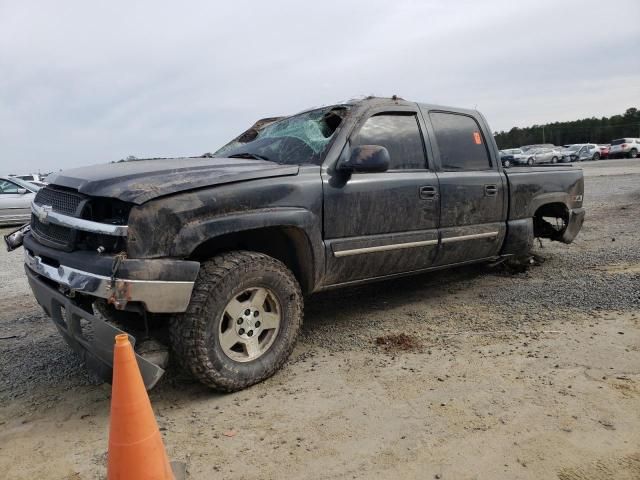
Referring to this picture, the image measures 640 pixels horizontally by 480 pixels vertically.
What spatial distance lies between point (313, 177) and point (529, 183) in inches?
109

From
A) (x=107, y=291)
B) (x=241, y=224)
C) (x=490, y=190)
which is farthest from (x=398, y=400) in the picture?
(x=490, y=190)

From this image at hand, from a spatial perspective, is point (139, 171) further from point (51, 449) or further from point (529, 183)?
point (529, 183)

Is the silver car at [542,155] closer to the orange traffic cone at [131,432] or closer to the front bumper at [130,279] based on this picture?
the front bumper at [130,279]

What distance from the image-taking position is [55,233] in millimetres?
3010

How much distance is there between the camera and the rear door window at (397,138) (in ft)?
12.7

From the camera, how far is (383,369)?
10.7 ft

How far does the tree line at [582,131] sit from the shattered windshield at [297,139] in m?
62.7

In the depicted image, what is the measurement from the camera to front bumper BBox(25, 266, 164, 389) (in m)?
2.58

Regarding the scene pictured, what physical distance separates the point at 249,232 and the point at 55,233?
1.18 m

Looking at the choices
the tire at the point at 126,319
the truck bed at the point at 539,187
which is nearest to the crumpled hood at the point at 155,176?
the tire at the point at 126,319

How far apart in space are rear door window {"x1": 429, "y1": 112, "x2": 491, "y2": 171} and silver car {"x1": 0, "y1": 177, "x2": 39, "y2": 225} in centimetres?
1136

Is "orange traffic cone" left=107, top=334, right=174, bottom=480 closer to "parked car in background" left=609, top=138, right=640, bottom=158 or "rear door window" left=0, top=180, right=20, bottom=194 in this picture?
"rear door window" left=0, top=180, right=20, bottom=194

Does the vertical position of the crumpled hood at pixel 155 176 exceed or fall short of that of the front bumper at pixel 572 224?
it exceeds it

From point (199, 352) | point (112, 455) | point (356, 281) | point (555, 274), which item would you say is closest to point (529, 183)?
point (555, 274)
